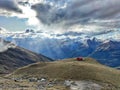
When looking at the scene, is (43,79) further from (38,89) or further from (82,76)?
(38,89)

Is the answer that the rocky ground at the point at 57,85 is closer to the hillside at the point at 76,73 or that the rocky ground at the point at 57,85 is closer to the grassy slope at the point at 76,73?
the hillside at the point at 76,73

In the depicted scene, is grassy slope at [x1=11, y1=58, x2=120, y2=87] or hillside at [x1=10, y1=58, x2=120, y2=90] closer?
hillside at [x1=10, y1=58, x2=120, y2=90]

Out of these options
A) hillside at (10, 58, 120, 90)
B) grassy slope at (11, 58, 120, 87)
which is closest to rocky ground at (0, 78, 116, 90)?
hillside at (10, 58, 120, 90)

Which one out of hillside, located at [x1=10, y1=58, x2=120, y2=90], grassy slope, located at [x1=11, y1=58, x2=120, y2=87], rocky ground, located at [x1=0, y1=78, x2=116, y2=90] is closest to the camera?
rocky ground, located at [x1=0, y1=78, x2=116, y2=90]

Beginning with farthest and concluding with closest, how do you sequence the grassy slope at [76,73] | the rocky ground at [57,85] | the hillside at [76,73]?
the grassy slope at [76,73]
the hillside at [76,73]
the rocky ground at [57,85]

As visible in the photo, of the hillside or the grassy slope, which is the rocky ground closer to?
the hillside

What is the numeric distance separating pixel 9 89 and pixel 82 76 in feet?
160

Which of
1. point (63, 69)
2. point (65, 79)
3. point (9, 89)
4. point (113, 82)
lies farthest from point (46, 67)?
point (9, 89)

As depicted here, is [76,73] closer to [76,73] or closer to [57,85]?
[76,73]

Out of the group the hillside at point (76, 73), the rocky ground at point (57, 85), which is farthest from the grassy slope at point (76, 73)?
the rocky ground at point (57, 85)

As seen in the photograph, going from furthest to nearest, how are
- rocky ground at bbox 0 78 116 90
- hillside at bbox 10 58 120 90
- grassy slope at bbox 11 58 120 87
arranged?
grassy slope at bbox 11 58 120 87
hillside at bbox 10 58 120 90
rocky ground at bbox 0 78 116 90

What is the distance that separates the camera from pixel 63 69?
17375cm

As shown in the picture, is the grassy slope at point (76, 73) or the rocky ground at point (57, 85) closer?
the rocky ground at point (57, 85)

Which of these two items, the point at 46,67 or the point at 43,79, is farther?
the point at 46,67
